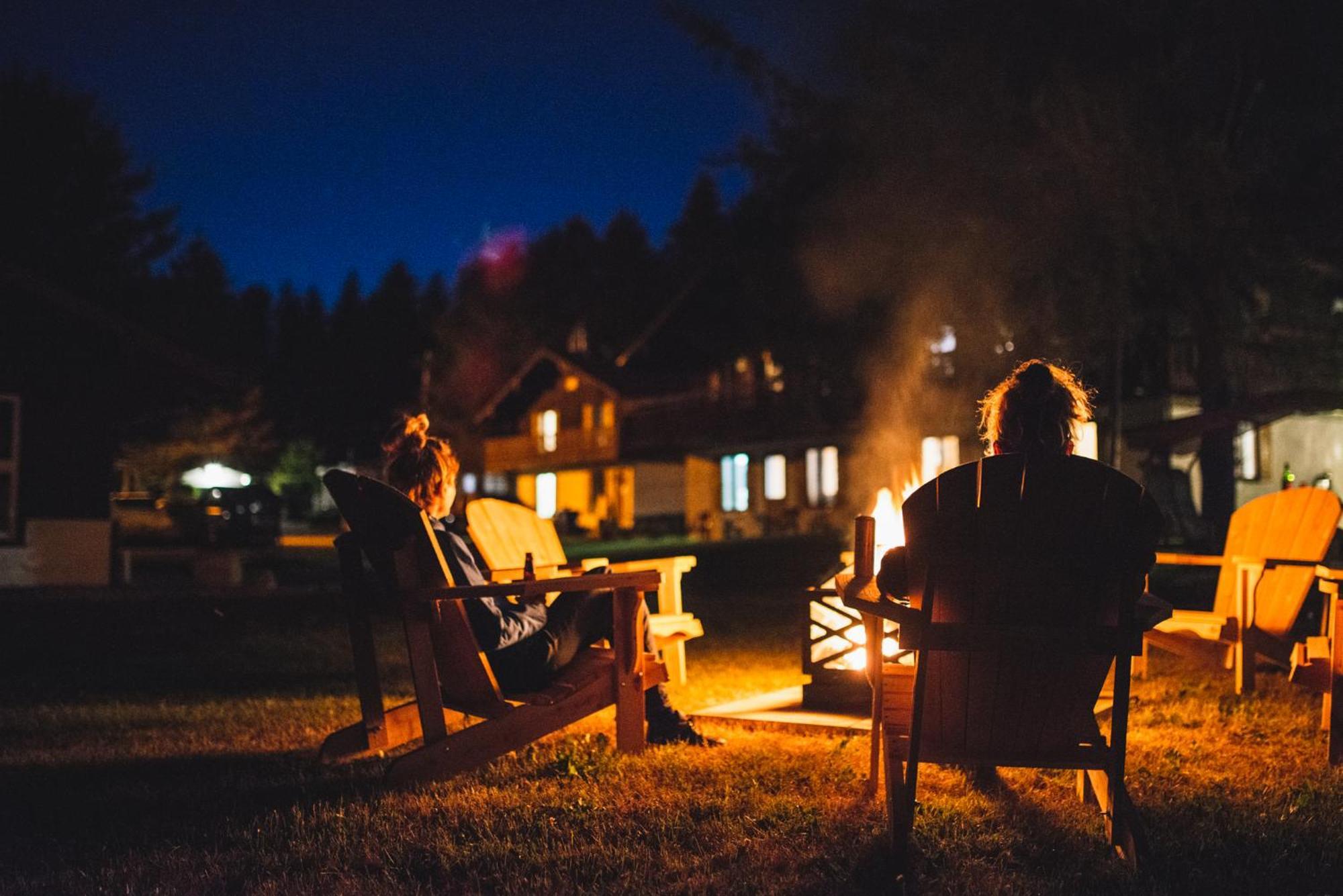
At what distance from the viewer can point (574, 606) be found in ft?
14.4

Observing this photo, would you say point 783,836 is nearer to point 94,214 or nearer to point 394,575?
point 394,575

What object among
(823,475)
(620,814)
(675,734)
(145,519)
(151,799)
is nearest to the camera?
(620,814)

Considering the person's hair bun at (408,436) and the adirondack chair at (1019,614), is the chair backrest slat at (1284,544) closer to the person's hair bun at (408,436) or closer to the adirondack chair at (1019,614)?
the adirondack chair at (1019,614)

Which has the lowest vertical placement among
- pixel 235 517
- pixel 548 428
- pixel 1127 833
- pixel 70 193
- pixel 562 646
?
pixel 1127 833

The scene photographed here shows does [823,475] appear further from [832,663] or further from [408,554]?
[408,554]

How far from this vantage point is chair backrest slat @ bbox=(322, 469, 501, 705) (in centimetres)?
390

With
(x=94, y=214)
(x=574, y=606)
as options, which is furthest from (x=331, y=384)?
(x=574, y=606)

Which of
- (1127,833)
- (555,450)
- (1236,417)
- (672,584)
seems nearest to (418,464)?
(672,584)

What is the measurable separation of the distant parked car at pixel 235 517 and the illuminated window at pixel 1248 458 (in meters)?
20.5

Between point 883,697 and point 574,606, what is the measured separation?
1376mm

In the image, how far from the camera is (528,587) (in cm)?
391

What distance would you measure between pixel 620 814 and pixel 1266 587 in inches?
145

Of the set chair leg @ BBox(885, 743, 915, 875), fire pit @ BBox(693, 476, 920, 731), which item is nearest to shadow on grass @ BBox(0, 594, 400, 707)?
fire pit @ BBox(693, 476, 920, 731)

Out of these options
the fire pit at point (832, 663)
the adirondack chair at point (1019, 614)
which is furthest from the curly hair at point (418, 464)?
the adirondack chair at point (1019, 614)
